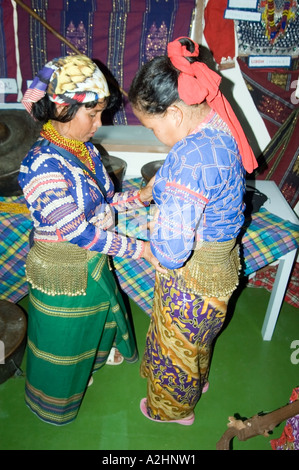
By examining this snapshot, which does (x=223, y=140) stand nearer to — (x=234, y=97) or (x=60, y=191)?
(x=60, y=191)

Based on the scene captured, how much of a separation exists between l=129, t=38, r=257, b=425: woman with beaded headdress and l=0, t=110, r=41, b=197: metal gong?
1.25 meters

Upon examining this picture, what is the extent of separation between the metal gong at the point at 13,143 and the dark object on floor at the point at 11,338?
758mm

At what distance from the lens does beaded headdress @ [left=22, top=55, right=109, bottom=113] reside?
1.22 metres

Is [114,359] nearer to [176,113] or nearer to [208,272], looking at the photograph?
[208,272]

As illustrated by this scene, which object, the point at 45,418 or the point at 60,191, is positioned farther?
the point at 45,418

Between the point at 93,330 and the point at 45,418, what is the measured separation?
62cm

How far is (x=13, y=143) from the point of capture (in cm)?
222

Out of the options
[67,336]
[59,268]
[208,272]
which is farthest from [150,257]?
[67,336]

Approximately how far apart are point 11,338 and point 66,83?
1.46 m

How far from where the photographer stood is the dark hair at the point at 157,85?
3.59 ft

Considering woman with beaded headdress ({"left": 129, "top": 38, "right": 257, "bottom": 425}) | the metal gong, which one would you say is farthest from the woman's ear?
the metal gong

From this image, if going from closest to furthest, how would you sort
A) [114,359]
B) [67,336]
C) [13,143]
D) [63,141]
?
[63,141] → [67,336] → [13,143] → [114,359]
